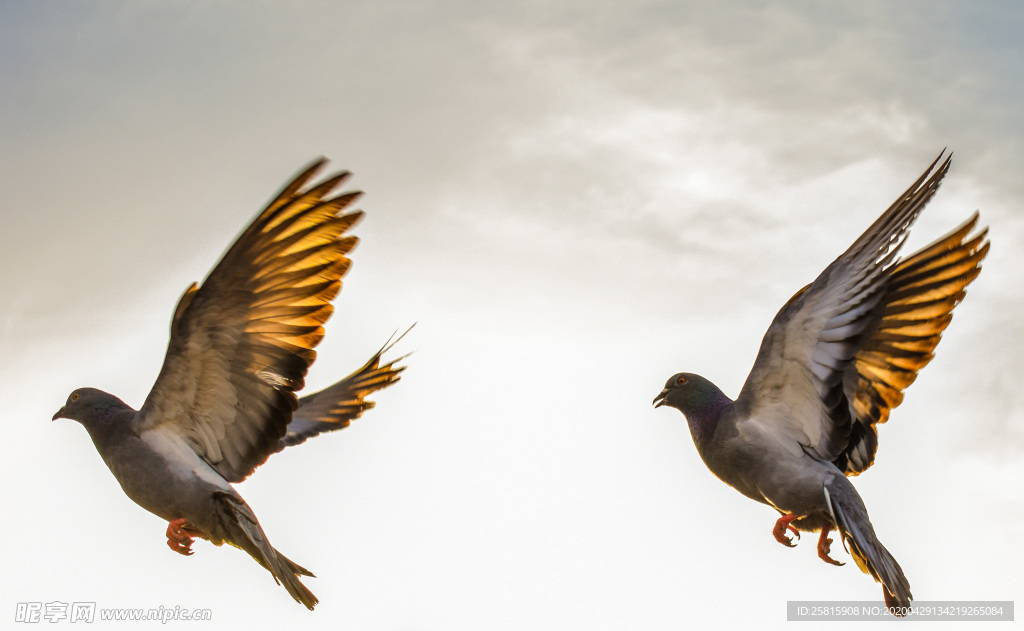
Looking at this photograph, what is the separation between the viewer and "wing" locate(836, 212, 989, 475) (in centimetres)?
932

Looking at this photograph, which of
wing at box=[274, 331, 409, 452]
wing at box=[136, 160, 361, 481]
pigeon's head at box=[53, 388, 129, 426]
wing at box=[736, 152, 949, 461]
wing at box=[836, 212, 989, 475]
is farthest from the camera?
wing at box=[274, 331, 409, 452]

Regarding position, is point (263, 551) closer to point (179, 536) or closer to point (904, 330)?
point (179, 536)

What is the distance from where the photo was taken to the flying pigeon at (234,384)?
797 cm

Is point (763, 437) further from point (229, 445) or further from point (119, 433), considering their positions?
point (119, 433)

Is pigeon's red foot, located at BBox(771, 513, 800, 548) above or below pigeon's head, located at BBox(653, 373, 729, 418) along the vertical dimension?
below

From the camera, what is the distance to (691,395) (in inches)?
386

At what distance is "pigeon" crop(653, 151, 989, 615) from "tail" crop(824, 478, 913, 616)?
0.01m

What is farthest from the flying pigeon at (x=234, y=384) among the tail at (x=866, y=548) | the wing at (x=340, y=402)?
the tail at (x=866, y=548)

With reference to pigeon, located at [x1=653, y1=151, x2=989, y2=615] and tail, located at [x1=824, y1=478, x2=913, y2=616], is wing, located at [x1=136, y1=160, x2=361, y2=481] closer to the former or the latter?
pigeon, located at [x1=653, y1=151, x2=989, y2=615]

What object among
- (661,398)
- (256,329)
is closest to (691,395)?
(661,398)

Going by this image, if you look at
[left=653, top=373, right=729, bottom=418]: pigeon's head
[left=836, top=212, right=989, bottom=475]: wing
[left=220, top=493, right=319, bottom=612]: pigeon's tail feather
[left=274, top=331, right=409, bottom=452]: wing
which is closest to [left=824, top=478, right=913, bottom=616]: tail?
[left=836, top=212, right=989, bottom=475]: wing

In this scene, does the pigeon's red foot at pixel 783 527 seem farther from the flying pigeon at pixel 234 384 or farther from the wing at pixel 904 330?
the flying pigeon at pixel 234 384

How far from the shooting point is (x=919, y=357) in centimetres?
941

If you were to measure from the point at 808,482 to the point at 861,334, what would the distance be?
1.38 meters
